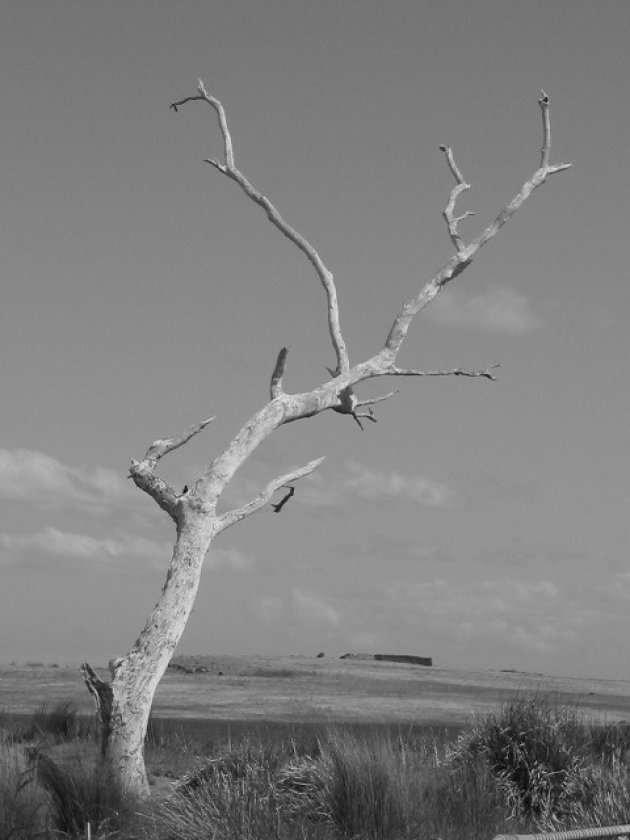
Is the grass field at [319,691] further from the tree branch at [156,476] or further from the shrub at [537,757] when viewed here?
the tree branch at [156,476]

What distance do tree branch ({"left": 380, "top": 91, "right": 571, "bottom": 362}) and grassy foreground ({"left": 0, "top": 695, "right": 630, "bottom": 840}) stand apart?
4987 millimetres

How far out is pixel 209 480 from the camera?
43.6 feet

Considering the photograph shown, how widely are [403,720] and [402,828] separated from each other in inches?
421

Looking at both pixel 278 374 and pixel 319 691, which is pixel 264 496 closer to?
pixel 278 374

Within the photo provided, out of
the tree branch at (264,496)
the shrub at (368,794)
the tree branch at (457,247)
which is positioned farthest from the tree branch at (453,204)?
the shrub at (368,794)

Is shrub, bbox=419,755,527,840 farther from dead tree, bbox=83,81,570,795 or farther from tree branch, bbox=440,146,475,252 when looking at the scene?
tree branch, bbox=440,146,475,252

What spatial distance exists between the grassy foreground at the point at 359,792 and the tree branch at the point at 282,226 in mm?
5229

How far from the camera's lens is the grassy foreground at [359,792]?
31.3ft

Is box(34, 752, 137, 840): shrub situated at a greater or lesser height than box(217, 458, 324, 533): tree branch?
lesser

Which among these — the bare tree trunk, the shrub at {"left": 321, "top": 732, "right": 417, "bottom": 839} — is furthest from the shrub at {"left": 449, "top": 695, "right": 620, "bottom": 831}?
the bare tree trunk

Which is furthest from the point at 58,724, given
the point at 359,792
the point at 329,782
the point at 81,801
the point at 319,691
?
the point at 319,691

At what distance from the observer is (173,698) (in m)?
23.2

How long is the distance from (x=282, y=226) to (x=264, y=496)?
14.0 ft

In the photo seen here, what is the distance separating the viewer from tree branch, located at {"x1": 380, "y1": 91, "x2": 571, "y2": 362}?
52.7 feet
